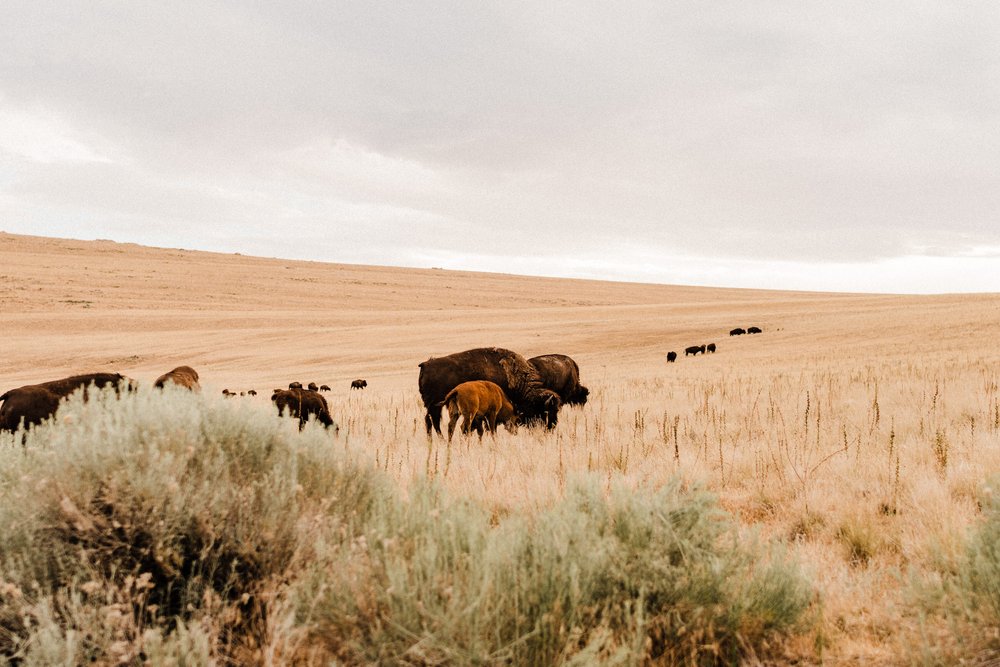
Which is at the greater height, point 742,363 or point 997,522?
point 997,522

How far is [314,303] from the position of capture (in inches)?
2527

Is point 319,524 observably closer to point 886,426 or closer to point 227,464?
point 227,464

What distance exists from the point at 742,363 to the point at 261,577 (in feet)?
72.7

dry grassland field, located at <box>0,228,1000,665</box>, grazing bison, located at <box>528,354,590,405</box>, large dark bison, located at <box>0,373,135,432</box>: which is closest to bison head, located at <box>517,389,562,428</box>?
dry grassland field, located at <box>0,228,1000,665</box>

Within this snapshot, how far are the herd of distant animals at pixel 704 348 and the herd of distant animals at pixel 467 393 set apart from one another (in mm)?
15735

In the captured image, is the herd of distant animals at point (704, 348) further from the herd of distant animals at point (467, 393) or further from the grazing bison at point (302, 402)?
the grazing bison at point (302, 402)

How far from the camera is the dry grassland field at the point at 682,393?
3246mm

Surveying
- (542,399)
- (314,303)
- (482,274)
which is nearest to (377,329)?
(314,303)

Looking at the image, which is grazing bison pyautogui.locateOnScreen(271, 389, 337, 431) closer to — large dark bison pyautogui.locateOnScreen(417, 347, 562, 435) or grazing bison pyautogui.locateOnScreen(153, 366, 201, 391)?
grazing bison pyautogui.locateOnScreen(153, 366, 201, 391)

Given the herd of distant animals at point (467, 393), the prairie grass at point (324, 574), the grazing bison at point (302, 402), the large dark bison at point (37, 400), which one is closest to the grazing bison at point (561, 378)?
the herd of distant animals at point (467, 393)

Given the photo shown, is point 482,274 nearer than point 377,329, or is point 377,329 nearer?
point 377,329

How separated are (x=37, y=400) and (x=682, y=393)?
10.9 metres

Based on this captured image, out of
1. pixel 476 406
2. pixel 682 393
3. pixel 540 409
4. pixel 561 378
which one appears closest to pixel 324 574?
pixel 476 406

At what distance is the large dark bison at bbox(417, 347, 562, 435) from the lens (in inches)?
400
